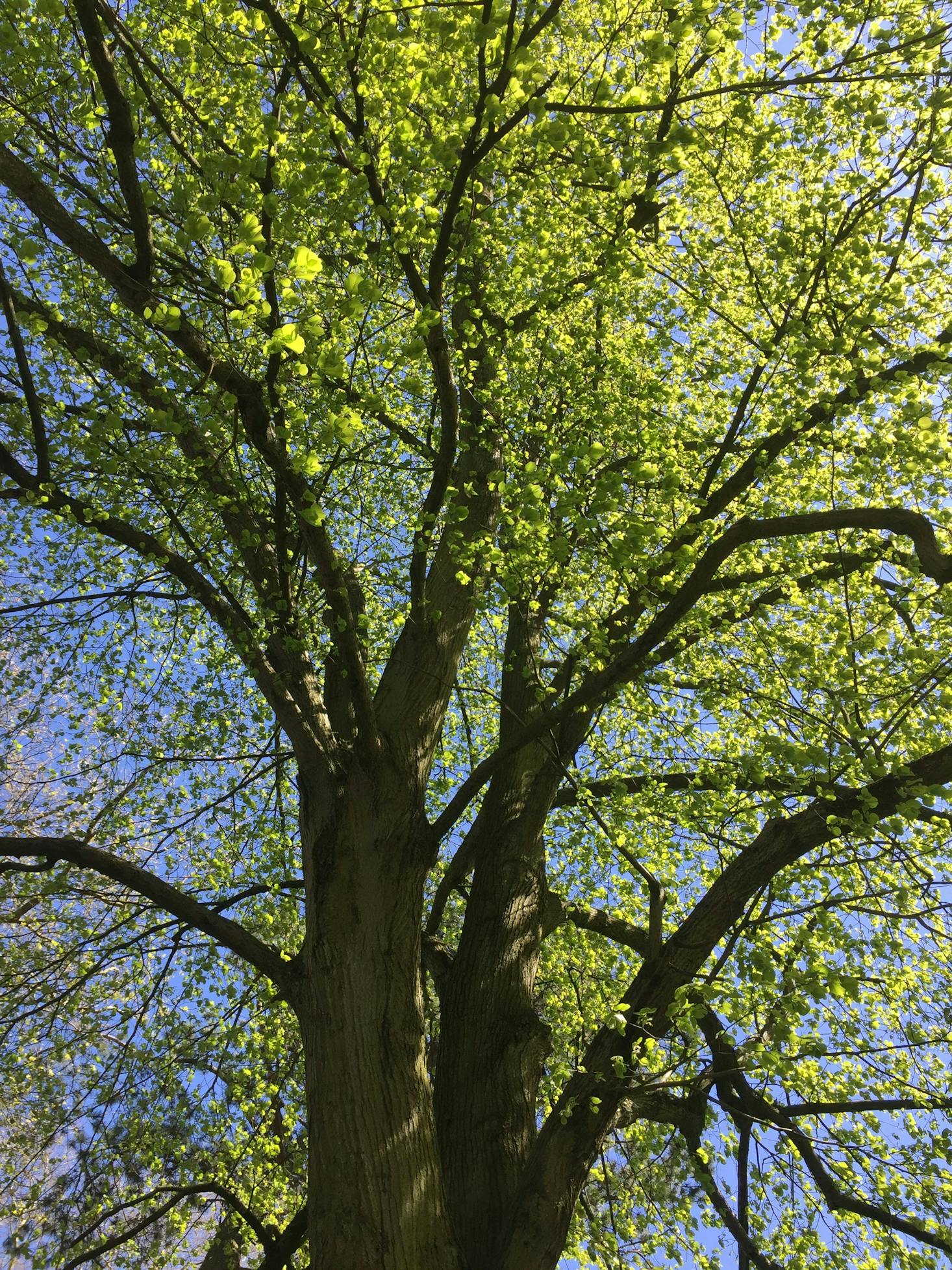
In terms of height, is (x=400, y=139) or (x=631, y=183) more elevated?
(x=631, y=183)

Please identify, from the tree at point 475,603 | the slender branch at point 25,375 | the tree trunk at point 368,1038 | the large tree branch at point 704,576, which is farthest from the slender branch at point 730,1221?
the slender branch at point 25,375

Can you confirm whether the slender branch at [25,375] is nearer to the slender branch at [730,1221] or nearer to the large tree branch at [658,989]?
the large tree branch at [658,989]

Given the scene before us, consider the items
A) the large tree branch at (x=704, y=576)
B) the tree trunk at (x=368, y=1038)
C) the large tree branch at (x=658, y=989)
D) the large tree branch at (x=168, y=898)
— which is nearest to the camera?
the tree trunk at (x=368, y=1038)

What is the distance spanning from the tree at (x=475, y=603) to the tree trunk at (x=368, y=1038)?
0.02 meters

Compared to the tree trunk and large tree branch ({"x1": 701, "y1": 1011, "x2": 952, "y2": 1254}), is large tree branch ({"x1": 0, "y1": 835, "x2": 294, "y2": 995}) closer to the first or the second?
the tree trunk

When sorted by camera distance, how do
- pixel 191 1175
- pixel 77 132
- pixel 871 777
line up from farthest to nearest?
pixel 191 1175
pixel 77 132
pixel 871 777

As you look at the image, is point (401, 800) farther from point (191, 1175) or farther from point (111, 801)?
point (191, 1175)

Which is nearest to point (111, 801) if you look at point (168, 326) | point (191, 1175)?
point (191, 1175)

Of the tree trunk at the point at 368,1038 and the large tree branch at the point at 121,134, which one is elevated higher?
the large tree branch at the point at 121,134

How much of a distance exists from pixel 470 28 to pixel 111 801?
17.6 ft

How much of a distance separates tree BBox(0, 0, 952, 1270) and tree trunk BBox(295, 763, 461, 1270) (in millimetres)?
21

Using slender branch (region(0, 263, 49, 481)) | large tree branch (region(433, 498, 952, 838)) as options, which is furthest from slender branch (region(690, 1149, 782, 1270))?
slender branch (region(0, 263, 49, 481))

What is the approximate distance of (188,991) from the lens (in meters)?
6.44

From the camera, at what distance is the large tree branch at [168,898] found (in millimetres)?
4348
